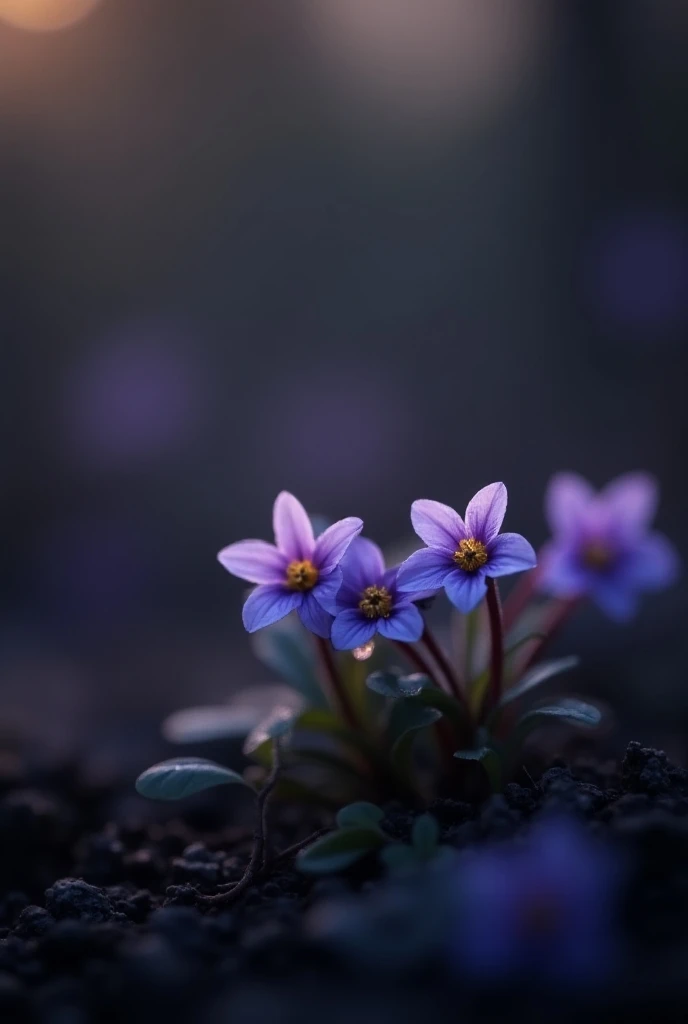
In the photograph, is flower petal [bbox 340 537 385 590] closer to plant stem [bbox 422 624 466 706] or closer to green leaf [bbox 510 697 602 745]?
plant stem [bbox 422 624 466 706]

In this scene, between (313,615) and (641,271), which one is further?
(641,271)

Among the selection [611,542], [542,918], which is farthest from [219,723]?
[542,918]

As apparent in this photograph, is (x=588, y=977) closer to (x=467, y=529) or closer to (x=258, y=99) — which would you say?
(x=467, y=529)

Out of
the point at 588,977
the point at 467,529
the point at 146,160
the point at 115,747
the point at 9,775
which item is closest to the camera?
the point at 588,977

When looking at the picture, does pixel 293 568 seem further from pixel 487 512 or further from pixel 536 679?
pixel 536 679

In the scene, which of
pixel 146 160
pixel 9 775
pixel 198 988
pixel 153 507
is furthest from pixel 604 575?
pixel 146 160

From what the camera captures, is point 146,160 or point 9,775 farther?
point 146,160

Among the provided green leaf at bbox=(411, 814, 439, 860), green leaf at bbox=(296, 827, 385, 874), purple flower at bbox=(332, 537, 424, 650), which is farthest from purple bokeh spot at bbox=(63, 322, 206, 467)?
green leaf at bbox=(411, 814, 439, 860)
